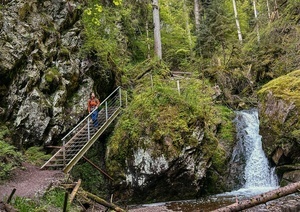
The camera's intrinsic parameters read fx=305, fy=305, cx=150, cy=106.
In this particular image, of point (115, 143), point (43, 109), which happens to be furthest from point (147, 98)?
point (43, 109)

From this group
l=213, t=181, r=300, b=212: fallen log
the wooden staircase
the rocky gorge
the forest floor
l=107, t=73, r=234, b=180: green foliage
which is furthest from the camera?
l=107, t=73, r=234, b=180: green foliage

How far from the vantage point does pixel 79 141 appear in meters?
13.2

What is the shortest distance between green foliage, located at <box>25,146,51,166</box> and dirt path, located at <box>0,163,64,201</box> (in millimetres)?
392

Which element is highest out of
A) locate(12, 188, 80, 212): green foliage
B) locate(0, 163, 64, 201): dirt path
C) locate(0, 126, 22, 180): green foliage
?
locate(0, 126, 22, 180): green foliage

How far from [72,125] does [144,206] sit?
515 cm

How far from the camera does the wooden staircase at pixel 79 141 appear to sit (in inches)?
457

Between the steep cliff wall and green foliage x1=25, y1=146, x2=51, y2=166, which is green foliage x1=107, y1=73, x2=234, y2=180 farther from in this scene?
the steep cliff wall

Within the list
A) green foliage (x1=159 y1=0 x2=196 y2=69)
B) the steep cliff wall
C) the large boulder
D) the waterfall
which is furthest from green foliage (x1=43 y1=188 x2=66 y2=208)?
green foliage (x1=159 y1=0 x2=196 y2=69)

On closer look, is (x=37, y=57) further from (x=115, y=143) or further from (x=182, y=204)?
(x=182, y=204)

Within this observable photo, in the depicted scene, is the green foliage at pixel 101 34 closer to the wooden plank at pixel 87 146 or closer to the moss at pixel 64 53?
the moss at pixel 64 53

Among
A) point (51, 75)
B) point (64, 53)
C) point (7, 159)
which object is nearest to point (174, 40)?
point (64, 53)

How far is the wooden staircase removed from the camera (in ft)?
38.1

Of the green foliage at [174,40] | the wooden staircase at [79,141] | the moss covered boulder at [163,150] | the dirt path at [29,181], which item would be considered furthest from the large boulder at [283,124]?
the green foliage at [174,40]

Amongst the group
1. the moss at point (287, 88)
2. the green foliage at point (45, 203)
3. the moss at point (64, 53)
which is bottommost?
the green foliage at point (45, 203)
